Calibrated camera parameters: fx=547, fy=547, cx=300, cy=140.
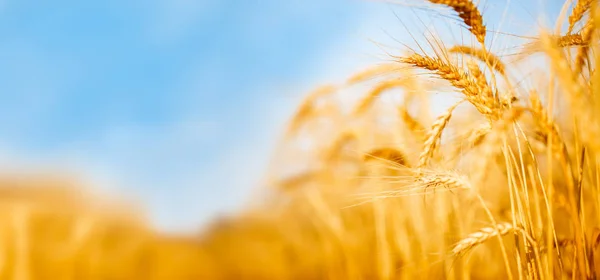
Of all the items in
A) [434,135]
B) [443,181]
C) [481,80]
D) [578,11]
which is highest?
[578,11]

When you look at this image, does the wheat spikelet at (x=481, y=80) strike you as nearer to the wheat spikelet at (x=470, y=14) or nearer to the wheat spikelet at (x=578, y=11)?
the wheat spikelet at (x=470, y=14)

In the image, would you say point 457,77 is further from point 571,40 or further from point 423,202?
point 423,202

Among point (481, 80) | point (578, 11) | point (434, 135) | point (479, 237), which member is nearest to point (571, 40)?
point (578, 11)

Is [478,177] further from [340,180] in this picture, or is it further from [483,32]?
[340,180]

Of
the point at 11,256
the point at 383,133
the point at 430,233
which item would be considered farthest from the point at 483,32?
the point at 11,256

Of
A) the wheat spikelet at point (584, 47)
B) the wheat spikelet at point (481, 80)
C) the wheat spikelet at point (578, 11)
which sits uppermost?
the wheat spikelet at point (578, 11)

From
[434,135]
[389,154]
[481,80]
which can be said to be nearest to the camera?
Result: [481,80]

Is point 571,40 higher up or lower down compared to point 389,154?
higher up

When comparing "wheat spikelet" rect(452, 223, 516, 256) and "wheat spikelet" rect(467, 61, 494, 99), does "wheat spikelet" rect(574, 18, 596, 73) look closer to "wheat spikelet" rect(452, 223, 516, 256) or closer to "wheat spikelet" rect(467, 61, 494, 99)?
"wheat spikelet" rect(467, 61, 494, 99)
